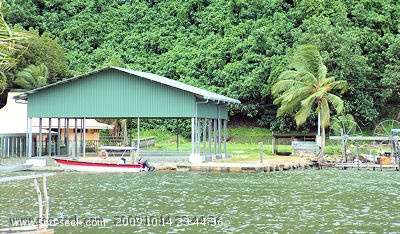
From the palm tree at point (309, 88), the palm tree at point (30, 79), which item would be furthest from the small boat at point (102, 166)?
the palm tree at point (30, 79)

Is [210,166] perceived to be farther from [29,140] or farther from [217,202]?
[217,202]

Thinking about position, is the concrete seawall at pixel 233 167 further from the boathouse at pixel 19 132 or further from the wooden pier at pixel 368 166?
the boathouse at pixel 19 132

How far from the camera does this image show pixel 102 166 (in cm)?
3394

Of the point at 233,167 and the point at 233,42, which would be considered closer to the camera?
the point at 233,167

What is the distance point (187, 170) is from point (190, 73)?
99.7 ft

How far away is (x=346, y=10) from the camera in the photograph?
6600 centimetres

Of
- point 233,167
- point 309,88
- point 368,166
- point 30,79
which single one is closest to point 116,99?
point 233,167

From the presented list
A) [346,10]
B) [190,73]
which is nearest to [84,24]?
[190,73]

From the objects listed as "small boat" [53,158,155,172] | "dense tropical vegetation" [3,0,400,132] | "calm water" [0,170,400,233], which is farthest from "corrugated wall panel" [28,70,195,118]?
"dense tropical vegetation" [3,0,400,132]

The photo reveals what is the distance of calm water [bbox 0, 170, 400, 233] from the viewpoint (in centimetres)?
1588

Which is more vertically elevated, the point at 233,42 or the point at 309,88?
the point at 233,42

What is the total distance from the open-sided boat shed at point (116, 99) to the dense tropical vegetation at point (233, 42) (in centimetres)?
1098

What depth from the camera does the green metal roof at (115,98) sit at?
119ft
